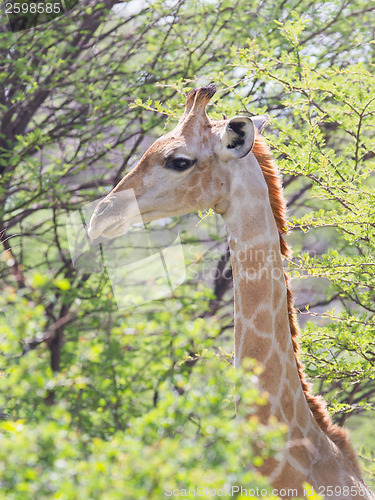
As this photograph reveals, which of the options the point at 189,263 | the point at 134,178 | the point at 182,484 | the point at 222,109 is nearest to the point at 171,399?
the point at 182,484

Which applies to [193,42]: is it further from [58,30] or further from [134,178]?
[134,178]

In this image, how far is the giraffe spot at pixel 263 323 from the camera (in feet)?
10.4

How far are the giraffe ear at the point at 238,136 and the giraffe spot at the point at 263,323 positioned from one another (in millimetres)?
823

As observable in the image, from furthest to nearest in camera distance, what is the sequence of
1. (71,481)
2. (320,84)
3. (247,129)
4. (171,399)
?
1. (320,84)
2. (247,129)
3. (171,399)
4. (71,481)

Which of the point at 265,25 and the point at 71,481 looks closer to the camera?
the point at 71,481

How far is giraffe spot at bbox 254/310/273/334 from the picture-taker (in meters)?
3.16

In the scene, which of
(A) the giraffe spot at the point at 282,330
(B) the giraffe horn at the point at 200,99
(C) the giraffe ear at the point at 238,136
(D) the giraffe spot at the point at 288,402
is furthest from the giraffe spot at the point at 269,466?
(B) the giraffe horn at the point at 200,99

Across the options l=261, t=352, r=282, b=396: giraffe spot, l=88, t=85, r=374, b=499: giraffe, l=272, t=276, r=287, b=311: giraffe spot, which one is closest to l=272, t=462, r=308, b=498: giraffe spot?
l=88, t=85, r=374, b=499: giraffe

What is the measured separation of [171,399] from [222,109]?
11.3 feet

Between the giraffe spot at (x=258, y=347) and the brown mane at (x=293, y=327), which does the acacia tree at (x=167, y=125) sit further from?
the giraffe spot at (x=258, y=347)

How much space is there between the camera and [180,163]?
333cm

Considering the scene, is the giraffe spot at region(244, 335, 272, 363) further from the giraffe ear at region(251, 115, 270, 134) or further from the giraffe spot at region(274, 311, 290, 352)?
the giraffe ear at region(251, 115, 270, 134)

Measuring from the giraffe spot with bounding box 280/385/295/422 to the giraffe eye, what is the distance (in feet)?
4.12

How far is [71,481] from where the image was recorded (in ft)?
5.80
